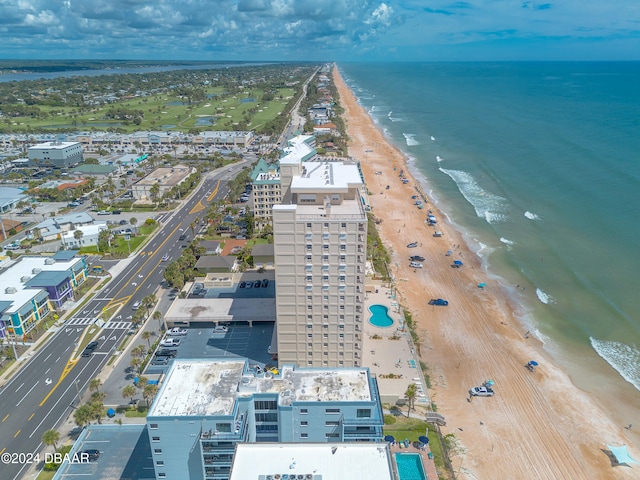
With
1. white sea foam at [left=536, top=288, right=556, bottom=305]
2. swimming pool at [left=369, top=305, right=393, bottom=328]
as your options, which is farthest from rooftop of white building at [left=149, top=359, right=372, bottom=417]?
white sea foam at [left=536, top=288, right=556, bottom=305]

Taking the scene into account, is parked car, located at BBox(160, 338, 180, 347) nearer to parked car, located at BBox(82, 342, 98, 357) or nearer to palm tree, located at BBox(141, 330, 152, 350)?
palm tree, located at BBox(141, 330, 152, 350)

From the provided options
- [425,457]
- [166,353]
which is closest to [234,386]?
[425,457]

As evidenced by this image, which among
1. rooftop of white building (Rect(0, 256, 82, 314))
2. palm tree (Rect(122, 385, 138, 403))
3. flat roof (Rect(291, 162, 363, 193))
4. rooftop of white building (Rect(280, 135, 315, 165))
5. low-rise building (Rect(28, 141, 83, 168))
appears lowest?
palm tree (Rect(122, 385, 138, 403))

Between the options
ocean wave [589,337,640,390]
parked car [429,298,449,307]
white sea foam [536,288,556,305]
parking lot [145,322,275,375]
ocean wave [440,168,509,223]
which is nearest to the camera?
parking lot [145,322,275,375]

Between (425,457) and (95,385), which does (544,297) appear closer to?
(425,457)

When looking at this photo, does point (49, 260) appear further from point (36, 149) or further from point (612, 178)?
point (612, 178)
